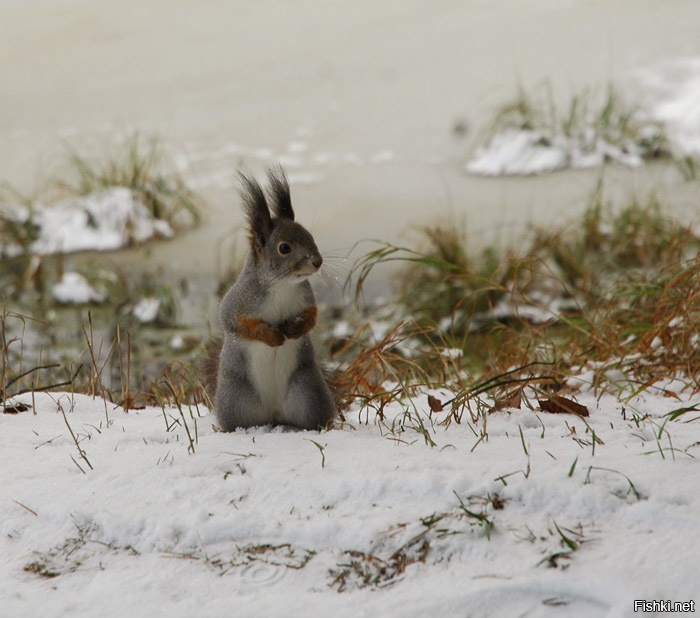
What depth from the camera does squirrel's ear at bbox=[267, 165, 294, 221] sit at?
2561 millimetres

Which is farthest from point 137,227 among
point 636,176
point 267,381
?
point 267,381

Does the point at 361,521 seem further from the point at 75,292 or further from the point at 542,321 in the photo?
the point at 75,292

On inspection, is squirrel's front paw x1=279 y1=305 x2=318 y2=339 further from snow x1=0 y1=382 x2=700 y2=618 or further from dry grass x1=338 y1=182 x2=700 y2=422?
dry grass x1=338 y1=182 x2=700 y2=422

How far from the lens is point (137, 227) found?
655cm

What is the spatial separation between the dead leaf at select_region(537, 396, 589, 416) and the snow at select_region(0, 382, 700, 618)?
0.03 m

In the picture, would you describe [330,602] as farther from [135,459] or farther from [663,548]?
[135,459]

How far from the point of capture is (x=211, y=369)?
296 cm

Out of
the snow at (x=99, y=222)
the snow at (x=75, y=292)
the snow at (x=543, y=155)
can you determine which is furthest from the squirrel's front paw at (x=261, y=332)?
the snow at (x=543, y=155)

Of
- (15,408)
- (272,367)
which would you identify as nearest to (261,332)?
(272,367)

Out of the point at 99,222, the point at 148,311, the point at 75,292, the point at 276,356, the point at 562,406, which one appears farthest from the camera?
the point at 99,222

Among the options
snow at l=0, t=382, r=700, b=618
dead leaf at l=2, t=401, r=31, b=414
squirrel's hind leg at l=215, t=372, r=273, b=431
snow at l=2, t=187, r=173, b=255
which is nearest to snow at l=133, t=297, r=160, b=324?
snow at l=2, t=187, r=173, b=255

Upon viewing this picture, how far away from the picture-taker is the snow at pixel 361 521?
1.84 m

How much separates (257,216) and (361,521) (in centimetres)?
89

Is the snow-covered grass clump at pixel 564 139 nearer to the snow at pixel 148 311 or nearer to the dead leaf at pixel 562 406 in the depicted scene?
the snow at pixel 148 311
